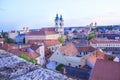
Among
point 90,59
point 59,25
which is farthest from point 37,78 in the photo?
point 59,25

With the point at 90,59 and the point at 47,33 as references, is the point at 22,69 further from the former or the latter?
the point at 47,33

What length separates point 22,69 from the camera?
→ 1.37m

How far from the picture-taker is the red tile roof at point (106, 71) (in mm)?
10883

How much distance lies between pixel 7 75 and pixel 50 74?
0.94ft

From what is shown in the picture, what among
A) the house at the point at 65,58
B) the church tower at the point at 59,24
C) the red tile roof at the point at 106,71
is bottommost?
the house at the point at 65,58

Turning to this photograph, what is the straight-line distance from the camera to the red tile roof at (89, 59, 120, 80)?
10.9 metres

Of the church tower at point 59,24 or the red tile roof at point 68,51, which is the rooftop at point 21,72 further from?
the church tower at point 59,24

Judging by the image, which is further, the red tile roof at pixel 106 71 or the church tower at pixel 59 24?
the church tower at pixel 59 24

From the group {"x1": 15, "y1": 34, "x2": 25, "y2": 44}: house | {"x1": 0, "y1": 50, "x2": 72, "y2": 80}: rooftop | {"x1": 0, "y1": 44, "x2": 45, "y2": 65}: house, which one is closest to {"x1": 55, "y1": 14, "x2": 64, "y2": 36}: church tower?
{"x1": 15, "y1": 34, "x2": 25, "y2": 44}: house

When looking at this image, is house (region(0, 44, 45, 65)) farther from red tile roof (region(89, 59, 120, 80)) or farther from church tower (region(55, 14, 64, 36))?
church tower (region(55, 14, 64, 36))

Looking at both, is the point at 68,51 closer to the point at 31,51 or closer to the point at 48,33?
the point at 31,51

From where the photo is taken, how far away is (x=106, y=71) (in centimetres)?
1116

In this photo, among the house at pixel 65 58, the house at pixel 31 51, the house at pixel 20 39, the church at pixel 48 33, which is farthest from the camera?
the house at pixel 20 39

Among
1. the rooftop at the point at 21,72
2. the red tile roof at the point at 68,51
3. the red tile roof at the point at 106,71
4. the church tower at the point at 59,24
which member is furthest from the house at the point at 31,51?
the church tower at the point at 59,24
